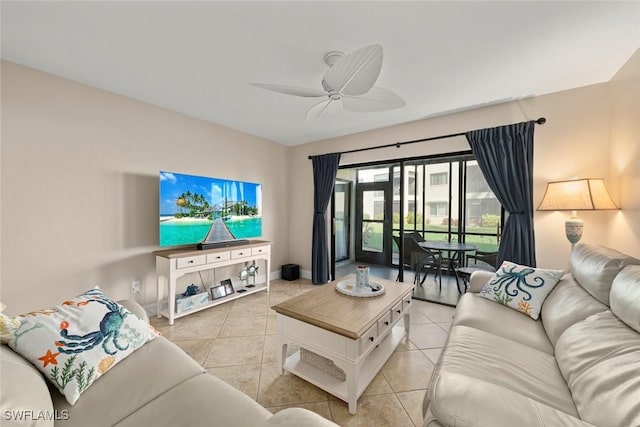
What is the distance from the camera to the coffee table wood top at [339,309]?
1466mm

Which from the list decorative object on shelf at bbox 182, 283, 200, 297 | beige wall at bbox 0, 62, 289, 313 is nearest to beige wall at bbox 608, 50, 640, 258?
decorative object on shelf at bbox 182, 283, 200, 297

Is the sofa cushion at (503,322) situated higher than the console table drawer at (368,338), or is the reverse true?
the sofa cushion at (503,322)

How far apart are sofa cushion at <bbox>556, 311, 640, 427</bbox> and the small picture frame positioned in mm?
3119

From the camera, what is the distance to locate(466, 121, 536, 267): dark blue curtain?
2.56 meters

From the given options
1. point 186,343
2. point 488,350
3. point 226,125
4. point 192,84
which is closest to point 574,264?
point 488,350

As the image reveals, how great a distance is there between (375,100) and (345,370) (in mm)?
1865

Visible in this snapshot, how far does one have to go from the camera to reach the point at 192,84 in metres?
2.34

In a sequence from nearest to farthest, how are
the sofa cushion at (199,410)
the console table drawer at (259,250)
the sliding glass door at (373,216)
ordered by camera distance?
the sofa cushion at (199,410) < the console table drawer at (259,250) < the sliding glass door at (373,216)

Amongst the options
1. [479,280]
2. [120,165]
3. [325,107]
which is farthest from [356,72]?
[120,165]

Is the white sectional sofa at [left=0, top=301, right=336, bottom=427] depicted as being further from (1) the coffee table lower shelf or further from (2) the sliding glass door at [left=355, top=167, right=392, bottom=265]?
(2) the sliding glass door at [left=355, top=167, right=392, bottom=265]

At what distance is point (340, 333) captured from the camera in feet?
4.66

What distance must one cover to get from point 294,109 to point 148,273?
98.9 inches

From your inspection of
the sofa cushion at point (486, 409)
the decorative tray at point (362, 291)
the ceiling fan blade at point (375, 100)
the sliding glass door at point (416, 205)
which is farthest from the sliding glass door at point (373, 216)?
the sofa cushion at point (486, 409)

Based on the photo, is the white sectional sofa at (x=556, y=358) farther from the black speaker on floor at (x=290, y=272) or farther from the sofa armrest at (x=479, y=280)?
the black speaker on floor at (x=290, y=272)
